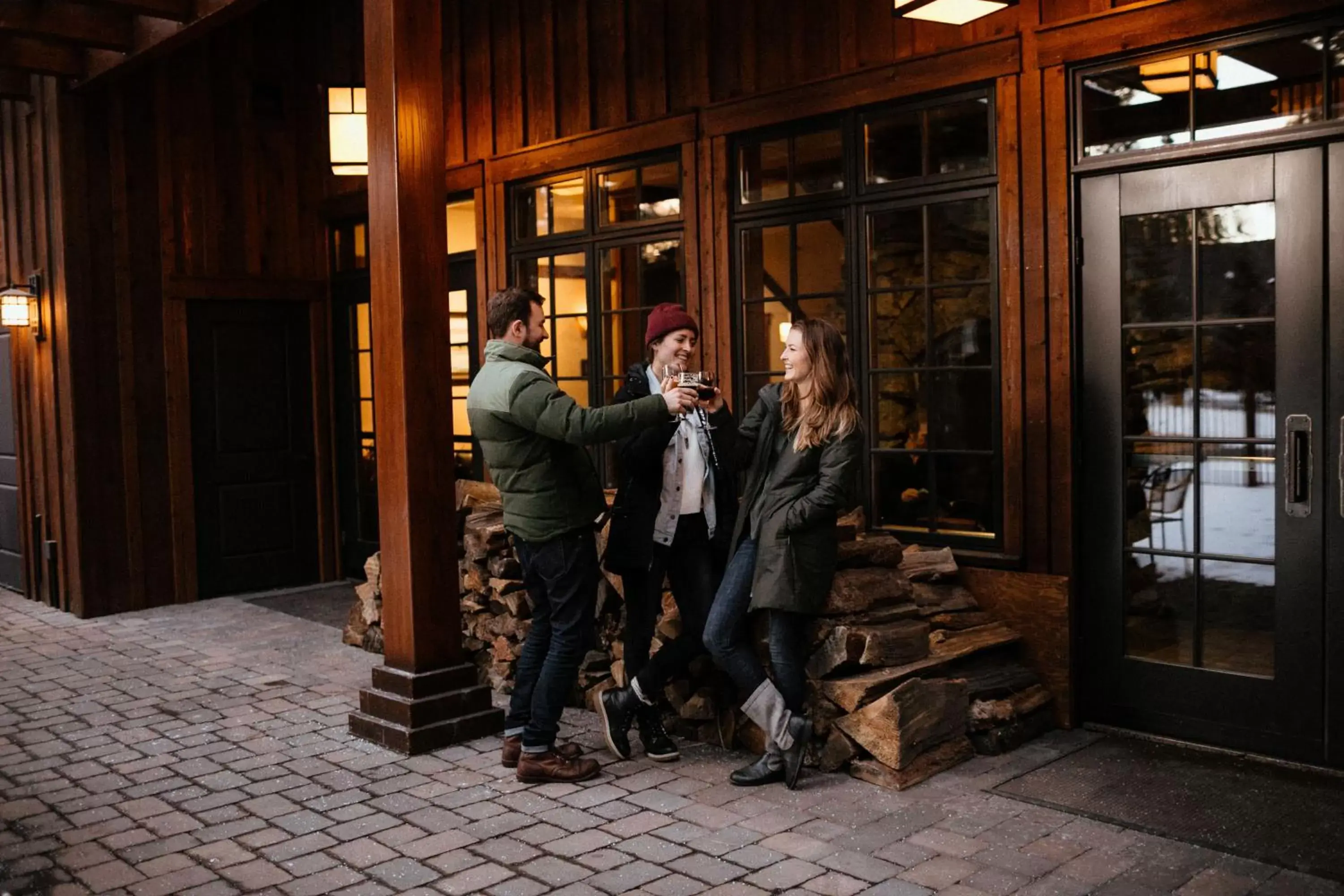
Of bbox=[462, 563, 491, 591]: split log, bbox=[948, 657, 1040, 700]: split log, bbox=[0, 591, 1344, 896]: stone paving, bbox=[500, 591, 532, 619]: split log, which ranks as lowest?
bbox=[0, 591, 1344, 896]: stone paving

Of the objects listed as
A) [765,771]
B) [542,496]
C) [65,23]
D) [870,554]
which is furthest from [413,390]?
[65,23]

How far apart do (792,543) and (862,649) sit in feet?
1.95

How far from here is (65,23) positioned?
790 cm

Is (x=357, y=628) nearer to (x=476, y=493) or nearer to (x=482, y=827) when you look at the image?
(x=476, y=493)

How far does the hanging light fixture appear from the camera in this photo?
16.6 ft

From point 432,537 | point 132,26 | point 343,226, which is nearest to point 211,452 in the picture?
point 343,226

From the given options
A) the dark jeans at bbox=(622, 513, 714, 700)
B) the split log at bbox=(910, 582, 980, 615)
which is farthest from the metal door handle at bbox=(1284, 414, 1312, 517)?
the dark jeans at bbox=(622, 513, 714, 700)

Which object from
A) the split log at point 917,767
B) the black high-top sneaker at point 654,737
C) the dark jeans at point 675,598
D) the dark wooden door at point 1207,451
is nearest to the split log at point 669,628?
the dark jeans at point 675,598

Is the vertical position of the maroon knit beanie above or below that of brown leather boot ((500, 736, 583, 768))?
above

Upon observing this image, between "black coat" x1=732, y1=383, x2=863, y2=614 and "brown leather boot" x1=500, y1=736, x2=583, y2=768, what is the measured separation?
3.27ft

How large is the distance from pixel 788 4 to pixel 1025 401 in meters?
2.56

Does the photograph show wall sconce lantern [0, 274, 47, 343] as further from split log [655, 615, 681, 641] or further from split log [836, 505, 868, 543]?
split log [836, 505, 868, 543]

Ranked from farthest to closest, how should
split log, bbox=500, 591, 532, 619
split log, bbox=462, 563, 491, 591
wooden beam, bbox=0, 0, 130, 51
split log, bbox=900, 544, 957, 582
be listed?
wooden beam, bbox=0, 0, 130, 51 < split log, bbox=462, 563, 491, 591 < split log, bbox=500, 591, 532, 619 < split log, bbox=900, 544, 957, 582

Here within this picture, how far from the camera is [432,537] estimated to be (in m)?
5.66
